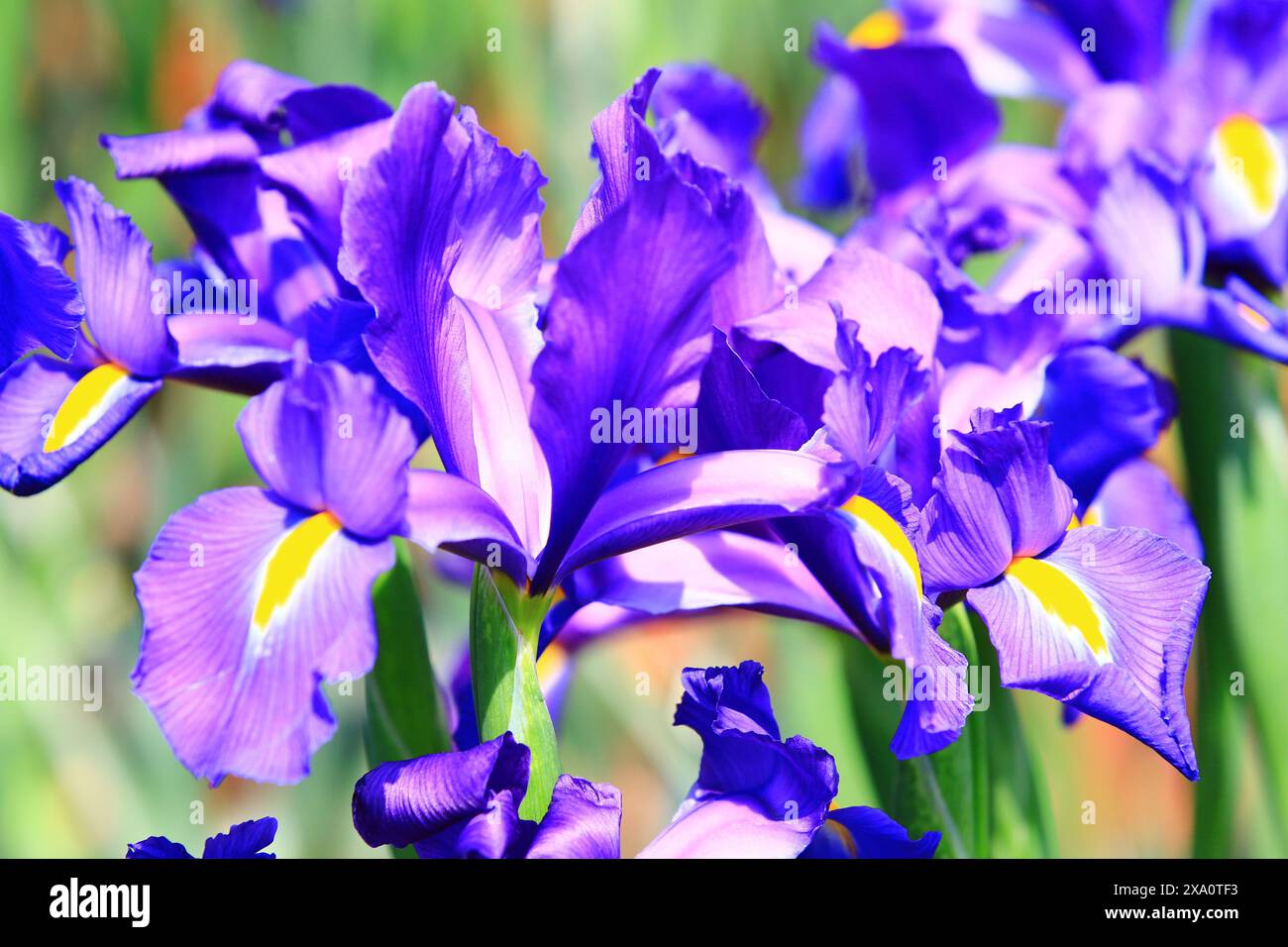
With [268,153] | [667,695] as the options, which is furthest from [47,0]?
[268,153]

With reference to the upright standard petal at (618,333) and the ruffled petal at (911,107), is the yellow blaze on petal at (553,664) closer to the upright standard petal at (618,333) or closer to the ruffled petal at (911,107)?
the upright standard petal at (618,333)

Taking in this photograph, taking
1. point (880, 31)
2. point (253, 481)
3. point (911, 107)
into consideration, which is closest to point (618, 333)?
point (911, 107)

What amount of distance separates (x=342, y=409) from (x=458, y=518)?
0.25 feet

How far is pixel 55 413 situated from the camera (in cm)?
67

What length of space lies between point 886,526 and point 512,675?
0.19 metres

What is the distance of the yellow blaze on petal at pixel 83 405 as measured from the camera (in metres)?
0.65

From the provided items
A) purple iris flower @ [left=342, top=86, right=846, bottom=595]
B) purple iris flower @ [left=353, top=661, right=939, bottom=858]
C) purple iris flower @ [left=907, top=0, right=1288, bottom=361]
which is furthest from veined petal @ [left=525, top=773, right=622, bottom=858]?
purple iris flower @ [left=907, top=0, right=1288, bottom=361]

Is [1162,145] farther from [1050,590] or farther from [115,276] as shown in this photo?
[115,276]

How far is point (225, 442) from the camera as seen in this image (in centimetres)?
192

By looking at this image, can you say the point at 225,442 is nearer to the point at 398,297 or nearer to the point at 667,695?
the point at 667,695

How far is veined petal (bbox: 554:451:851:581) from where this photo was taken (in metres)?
0.59

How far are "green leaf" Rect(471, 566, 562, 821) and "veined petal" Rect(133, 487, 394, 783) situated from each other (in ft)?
0.34
